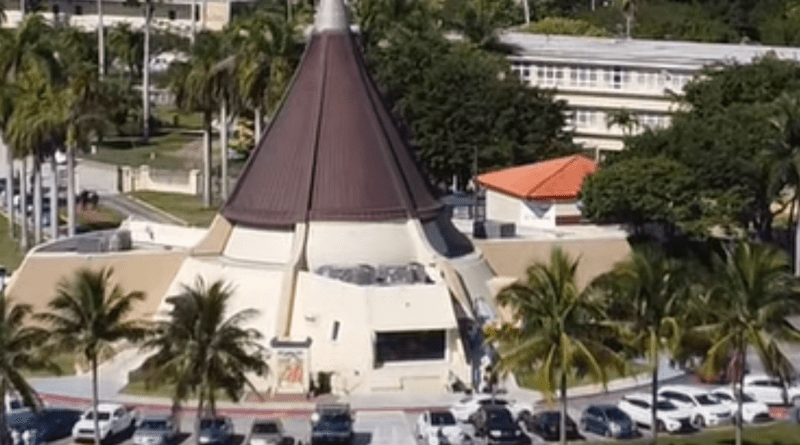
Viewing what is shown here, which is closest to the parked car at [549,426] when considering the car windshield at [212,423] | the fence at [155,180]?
the car windshield at [212,423]

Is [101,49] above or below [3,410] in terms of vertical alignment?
above

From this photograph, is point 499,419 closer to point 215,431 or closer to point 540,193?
point 215,431

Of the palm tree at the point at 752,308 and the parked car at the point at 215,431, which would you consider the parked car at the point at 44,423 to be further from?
the palm tree at the point at 752,308

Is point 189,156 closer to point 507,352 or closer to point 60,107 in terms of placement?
point 60,107

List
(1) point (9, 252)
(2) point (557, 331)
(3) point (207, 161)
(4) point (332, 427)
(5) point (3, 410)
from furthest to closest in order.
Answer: (3) point (207, 161) < (1) point (9, 252) < (4) point (332, 427) < (5) point (3, 410) < (2) point (557, 331)

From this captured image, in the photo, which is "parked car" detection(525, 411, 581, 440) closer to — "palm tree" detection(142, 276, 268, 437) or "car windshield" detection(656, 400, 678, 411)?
"car windshield" detection(656, 400, 678, 411)

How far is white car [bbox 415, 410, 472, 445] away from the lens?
62.1m

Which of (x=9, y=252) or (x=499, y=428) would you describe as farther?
(x=9, y=252)

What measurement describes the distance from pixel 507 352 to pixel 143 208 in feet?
194

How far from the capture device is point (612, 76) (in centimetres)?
12062

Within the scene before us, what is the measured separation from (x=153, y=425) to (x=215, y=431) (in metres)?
1.95

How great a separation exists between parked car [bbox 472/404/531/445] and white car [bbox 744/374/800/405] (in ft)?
29.5

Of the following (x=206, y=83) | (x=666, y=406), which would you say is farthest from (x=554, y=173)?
(x=666, y=406)

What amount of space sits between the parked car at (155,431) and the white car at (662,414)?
1436cm
